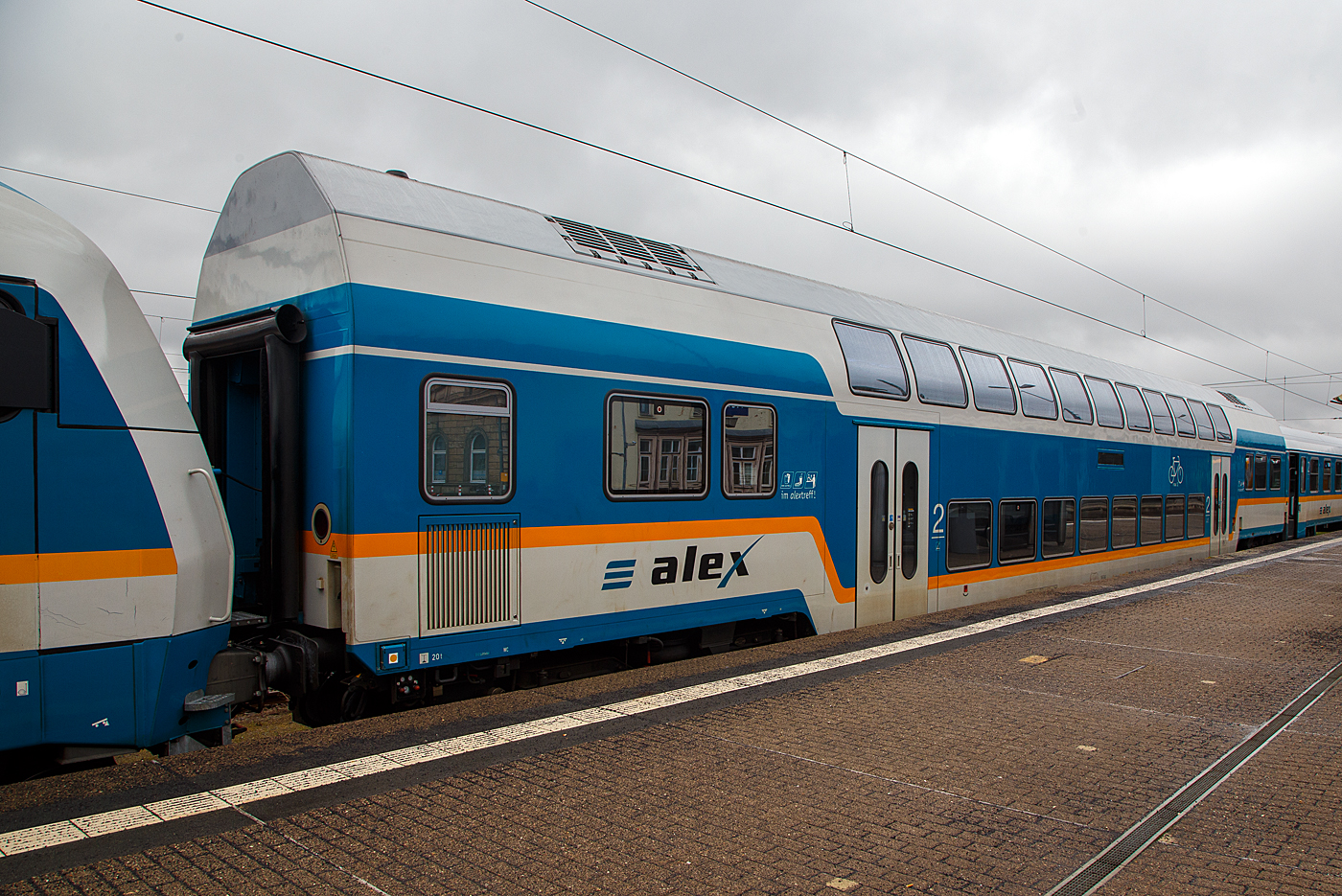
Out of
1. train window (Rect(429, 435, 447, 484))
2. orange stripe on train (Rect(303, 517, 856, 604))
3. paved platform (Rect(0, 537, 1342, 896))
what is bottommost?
paved platform (Rect(0, 537, 1342, 896))

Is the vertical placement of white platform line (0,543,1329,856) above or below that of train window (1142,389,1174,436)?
below

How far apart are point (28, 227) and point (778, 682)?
18.1 ft

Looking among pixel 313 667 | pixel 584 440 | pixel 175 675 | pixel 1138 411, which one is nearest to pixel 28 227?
pixel 175 675

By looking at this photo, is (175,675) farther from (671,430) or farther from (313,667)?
(671,430)

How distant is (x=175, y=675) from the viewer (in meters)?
4.46

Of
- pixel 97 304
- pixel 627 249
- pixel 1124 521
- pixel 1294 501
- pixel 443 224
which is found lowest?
pixel 1294 501

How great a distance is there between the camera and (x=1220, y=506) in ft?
61.7

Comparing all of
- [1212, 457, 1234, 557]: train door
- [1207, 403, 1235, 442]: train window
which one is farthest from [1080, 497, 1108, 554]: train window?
[1207, 403, 1235, 442]: train window

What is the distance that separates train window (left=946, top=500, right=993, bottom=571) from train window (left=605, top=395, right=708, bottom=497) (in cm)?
448

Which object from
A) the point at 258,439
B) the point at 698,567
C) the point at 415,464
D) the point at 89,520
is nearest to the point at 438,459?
the point at 415,464

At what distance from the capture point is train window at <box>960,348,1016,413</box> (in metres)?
10.9

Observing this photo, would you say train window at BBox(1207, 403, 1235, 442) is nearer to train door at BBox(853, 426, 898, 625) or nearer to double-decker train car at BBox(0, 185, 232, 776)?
train door at BBox(853, 426, 898, 625)

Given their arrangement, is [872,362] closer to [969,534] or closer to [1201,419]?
[969,534]

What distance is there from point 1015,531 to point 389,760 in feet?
30.4
